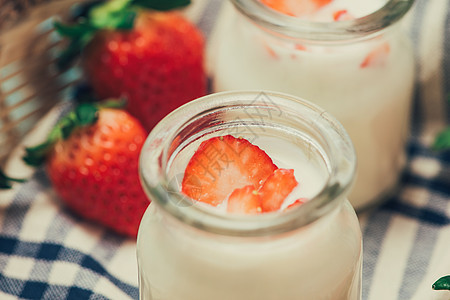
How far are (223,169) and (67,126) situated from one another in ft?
1.46

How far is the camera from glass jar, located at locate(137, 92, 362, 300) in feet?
2.35

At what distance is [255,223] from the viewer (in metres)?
0.69

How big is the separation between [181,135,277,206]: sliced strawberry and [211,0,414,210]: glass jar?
267 millimetres

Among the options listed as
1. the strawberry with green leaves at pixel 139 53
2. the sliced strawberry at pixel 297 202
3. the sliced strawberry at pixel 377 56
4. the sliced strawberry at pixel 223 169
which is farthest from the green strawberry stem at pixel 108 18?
the sliced strawberry at pixel 297 202

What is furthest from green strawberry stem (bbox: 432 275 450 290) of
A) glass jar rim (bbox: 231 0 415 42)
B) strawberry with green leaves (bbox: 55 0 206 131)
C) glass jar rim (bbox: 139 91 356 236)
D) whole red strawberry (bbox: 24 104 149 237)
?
strawberry with green leaves (bbox: 55 0 206 131)

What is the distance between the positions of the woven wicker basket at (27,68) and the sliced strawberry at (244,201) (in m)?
0.72

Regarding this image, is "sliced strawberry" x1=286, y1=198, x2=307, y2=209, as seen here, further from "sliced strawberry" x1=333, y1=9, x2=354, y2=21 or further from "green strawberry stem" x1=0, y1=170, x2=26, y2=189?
"green strawberry stem" x1=0, y1=170, x2=26, y2=189

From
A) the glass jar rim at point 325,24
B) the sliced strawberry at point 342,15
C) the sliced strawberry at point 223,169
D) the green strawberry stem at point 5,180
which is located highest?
the glass jar rim at point 325,24

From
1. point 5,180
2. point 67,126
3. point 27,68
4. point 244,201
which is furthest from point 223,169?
point 27,68

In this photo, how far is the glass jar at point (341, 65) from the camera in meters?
1.04

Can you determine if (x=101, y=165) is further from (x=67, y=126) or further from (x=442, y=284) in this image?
(x=442, y=284)

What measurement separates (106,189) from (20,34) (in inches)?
15.7

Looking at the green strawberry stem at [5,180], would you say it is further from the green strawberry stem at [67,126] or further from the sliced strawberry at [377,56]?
the sliced strawberry at [377,56]

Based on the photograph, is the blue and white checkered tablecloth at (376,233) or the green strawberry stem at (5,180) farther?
the green strawberry stem at (5,180)
